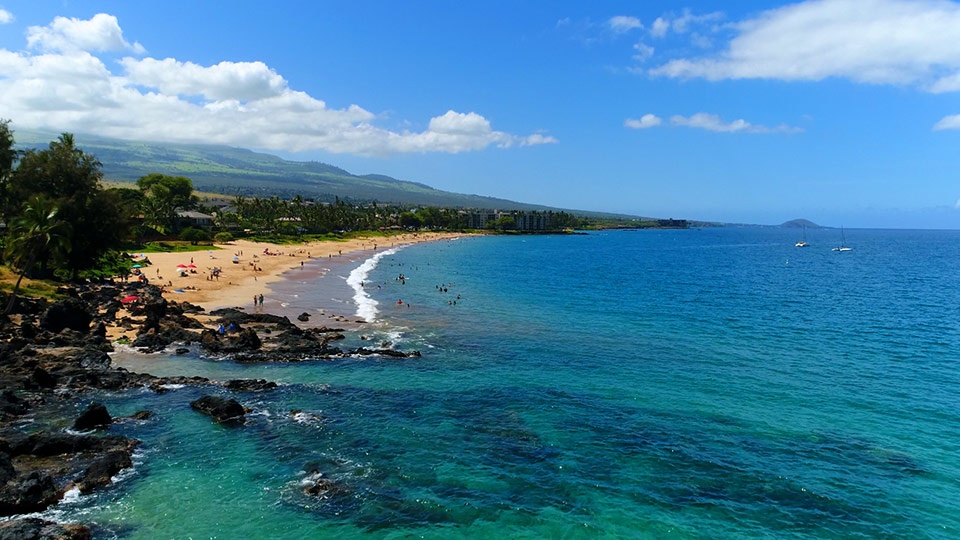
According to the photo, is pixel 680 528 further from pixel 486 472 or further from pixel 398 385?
pixel 398 385

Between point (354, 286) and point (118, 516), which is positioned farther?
point (354, 286)

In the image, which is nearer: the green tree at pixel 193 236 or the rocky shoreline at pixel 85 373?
the rocky shoreline at pixel 85 373

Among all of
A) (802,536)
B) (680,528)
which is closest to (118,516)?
(680,528)

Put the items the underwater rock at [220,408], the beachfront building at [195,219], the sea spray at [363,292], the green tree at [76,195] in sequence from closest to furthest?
1. the underwater rock at [220,408]
2. the green tree at [76,195]
3. the sea spray at [363,292]
4. the beachfront building at [195,219]

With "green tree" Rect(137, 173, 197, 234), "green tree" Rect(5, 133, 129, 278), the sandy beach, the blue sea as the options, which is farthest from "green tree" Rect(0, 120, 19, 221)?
"green tree" Rect(137, 173, 197, 234)

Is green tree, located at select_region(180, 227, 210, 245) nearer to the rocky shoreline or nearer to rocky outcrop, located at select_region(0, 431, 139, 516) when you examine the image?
the rocky shoreline

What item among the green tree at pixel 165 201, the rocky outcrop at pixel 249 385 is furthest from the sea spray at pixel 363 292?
the green tree at pixel 165 201

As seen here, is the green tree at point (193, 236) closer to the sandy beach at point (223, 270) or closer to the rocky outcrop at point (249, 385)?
the sandy beach at point (223, 270)
